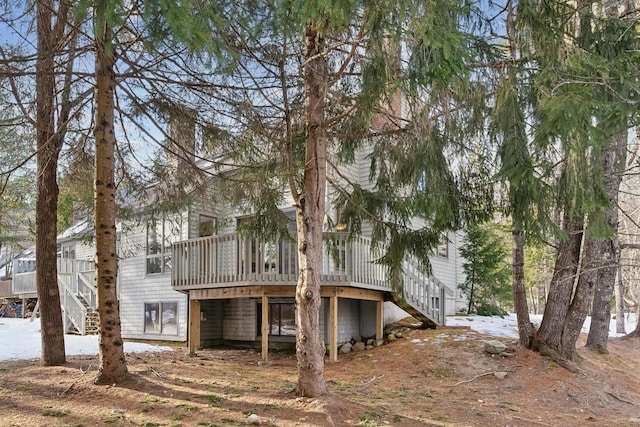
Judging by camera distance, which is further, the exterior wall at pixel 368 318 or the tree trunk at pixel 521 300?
the exterior wall at pixel 368 318

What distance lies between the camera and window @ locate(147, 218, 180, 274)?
16594 millimetres

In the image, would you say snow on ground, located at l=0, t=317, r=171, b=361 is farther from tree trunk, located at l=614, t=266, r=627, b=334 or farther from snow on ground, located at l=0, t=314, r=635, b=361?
tree trunk, located at l=614, t=266, r=627, b=334

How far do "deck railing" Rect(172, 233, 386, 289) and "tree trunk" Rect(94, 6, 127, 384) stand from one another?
3929 millimetres

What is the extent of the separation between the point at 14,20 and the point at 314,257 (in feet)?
17.0

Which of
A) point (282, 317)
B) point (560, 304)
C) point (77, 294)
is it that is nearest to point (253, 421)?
point (560, 304)

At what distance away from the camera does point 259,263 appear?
38.4 feet

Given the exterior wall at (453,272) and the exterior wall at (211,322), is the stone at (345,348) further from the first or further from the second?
the exterior wall at (453,272)

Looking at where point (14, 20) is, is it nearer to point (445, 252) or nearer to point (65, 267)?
point (445, 252)

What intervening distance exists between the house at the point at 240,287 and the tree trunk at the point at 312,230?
1802 millimetres

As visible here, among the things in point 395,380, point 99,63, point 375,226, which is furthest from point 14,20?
point 395,380

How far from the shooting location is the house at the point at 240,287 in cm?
1160

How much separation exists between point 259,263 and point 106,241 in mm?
4714

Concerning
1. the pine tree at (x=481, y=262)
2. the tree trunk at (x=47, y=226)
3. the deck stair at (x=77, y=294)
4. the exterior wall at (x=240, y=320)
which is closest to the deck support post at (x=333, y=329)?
the exterior wall at (x=240, y=320)

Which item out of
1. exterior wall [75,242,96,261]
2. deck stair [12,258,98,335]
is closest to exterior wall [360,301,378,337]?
deck stair [12,258,98,335]
